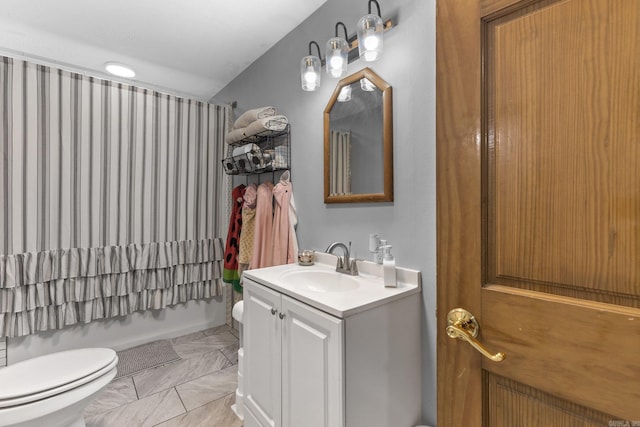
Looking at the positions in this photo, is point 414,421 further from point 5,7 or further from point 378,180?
point 5,7

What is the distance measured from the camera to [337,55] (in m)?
1.40

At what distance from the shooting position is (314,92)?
1775 mm

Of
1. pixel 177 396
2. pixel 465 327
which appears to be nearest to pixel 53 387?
pixel 177 396

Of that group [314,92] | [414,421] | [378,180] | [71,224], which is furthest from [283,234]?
[71,224]

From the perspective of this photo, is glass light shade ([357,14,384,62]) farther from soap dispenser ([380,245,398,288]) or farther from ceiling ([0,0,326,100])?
soap dispenser ([380,245,398,288])

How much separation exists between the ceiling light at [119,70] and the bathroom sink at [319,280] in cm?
229

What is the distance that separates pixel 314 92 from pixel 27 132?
2.01 metres

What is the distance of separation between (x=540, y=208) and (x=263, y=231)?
5.52 feet

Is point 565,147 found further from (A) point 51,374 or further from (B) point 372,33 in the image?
(A) point 51,374

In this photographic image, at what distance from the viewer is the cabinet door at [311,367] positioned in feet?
3.18

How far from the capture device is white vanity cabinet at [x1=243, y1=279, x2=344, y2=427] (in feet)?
3.26

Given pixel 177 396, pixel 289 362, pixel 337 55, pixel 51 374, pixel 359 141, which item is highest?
pixel 337 55

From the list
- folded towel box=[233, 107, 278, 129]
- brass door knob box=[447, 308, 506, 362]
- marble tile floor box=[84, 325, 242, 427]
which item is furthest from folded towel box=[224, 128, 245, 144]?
brass door knob box=[447, 308, 506, 362]

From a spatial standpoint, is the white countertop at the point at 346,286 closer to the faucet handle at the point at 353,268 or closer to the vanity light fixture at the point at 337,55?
the faucet handle at the point at 353,268
